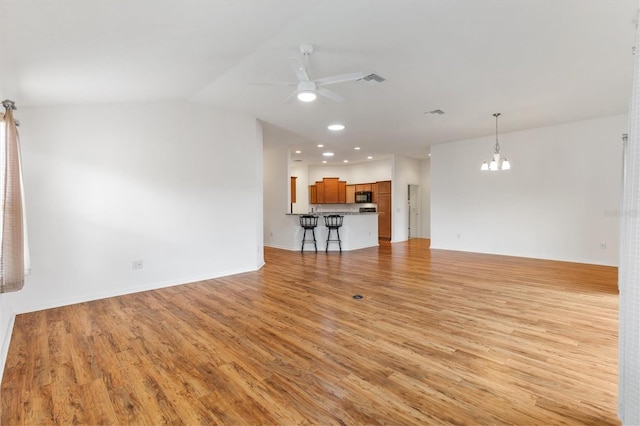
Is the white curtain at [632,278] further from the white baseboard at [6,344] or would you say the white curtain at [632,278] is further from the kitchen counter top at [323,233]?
the kitchen counter top at [323,233]

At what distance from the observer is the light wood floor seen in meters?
1.71

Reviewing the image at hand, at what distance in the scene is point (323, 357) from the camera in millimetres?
2293

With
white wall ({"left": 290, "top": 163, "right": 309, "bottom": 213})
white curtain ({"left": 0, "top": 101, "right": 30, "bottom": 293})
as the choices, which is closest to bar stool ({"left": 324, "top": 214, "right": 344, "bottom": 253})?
white wall ({"left": 290, "top": 163, "right": 309, "bottom": 213})

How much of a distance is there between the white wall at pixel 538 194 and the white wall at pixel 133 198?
5135mm

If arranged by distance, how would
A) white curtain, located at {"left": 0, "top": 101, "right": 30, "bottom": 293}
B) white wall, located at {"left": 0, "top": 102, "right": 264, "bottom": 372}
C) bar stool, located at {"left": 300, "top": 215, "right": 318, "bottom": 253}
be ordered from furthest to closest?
1. bar stool, located at {"left": 300, "top": 215, "right": 318, "bottom": 253}
2. white wall, located at {"left": 0, "top": 102, "right": 264, "bottom": 372}
3. white curtain, located at {"left": 0, "top": 101, "right": 30, "bottom": 293}

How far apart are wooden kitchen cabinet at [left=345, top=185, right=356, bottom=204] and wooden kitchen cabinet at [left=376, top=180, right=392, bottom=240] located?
1.01 metres

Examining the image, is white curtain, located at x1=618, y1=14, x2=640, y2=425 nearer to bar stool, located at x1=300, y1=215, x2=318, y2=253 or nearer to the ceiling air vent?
the ceiling air vent

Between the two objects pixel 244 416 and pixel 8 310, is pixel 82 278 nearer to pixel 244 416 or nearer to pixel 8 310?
pixel 8 310

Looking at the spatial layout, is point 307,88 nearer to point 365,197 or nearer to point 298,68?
point 298,68

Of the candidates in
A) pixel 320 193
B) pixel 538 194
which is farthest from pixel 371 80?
pixel 320 193

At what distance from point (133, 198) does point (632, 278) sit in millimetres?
4877

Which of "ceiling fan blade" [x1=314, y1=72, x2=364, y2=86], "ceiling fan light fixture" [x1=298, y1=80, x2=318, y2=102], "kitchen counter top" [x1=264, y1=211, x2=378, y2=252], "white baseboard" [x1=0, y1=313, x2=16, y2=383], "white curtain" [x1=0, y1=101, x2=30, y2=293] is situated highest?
"ceiling fan blade" [x1=314, y1=72, x2=364, y2=86]

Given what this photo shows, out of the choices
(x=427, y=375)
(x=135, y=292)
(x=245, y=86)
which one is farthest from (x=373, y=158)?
(x=427, y=375)

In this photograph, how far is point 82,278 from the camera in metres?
3.72
